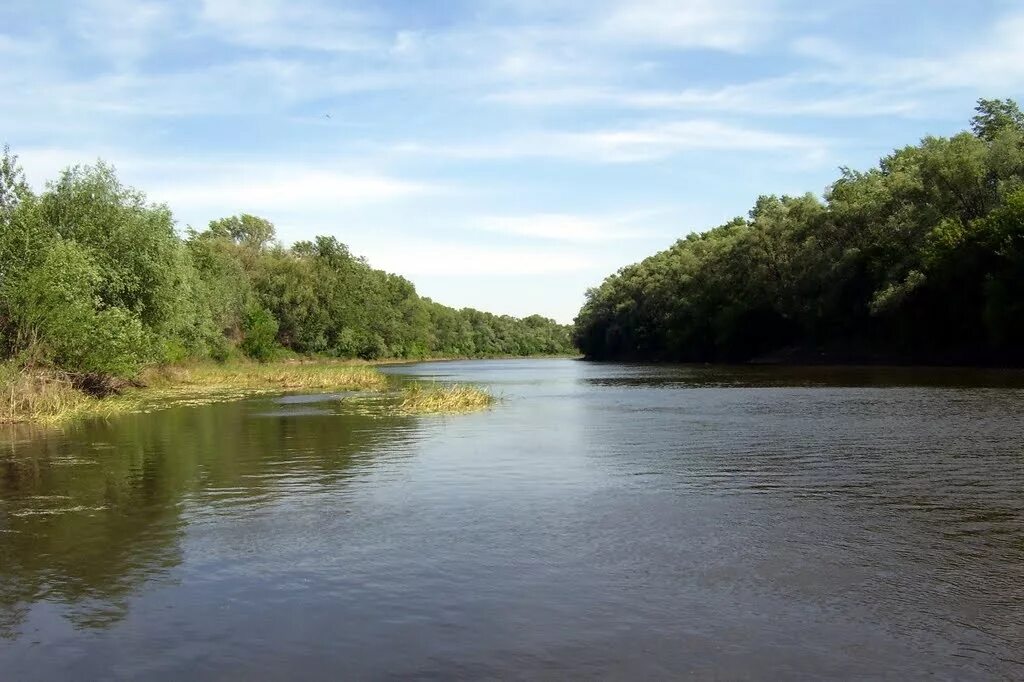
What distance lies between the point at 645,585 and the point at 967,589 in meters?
4.24

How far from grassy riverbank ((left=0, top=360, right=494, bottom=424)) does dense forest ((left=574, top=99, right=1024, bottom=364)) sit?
145ft

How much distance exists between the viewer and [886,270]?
3017 inches

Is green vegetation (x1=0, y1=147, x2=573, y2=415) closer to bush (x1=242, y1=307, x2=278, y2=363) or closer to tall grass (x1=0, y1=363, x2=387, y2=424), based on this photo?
tall grass (x1=0, y1=363, x2=387, y2=424)

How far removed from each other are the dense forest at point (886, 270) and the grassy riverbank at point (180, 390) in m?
44.2

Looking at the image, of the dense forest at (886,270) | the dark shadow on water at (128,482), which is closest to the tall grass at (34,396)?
the dark shadow on water at (128,482)

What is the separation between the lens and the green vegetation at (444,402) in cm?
4025

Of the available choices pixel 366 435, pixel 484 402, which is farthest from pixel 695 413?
pixel 366 435

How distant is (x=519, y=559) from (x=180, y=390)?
50.2 meters

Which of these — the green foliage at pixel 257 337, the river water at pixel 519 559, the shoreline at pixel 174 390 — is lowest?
the river water at pixel 519 559

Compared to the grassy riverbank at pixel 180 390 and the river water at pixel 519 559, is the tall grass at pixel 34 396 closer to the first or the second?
the grassy riverbank at pixel 180 390

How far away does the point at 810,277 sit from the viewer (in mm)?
85938

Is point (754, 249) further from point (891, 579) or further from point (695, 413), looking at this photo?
point (891, 579)

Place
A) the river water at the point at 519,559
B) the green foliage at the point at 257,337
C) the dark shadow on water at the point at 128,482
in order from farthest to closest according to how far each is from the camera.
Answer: the green foliage at the point at 257,337 < the dark shadow on water at the point at 128,482 < the river water at the point at 519,559

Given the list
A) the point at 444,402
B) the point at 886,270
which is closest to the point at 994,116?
the point at 886,270
